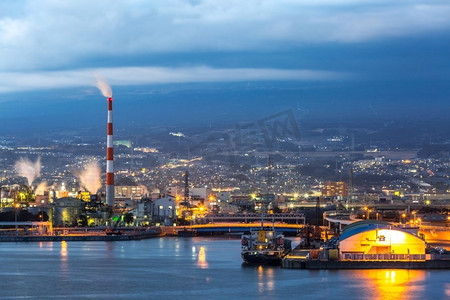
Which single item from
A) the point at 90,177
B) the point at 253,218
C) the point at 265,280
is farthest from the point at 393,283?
the point at 90,177

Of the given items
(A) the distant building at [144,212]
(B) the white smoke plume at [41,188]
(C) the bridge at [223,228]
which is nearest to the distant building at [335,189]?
(B) the white smoke plume at [41,188]

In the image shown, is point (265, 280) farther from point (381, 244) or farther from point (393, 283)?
point (381, 244)

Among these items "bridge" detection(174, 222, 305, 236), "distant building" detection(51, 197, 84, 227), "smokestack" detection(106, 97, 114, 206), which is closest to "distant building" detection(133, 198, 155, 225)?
"smokestack" detection(106, 97, 114, 206)

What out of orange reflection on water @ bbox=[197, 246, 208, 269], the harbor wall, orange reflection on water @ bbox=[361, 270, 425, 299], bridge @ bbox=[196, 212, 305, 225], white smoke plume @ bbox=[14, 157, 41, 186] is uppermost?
white smoke plume @ bbox=[14, 157, 41, 186]

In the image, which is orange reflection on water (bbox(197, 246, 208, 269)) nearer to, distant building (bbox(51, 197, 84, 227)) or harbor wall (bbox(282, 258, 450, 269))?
harbor wall (bbox(282, 258, 450, 269))

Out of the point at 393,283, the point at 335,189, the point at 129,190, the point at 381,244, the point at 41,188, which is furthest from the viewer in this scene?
the point at 335,189

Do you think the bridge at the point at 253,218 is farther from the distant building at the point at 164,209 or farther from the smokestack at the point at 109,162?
the smokestack at the point at 109,162
